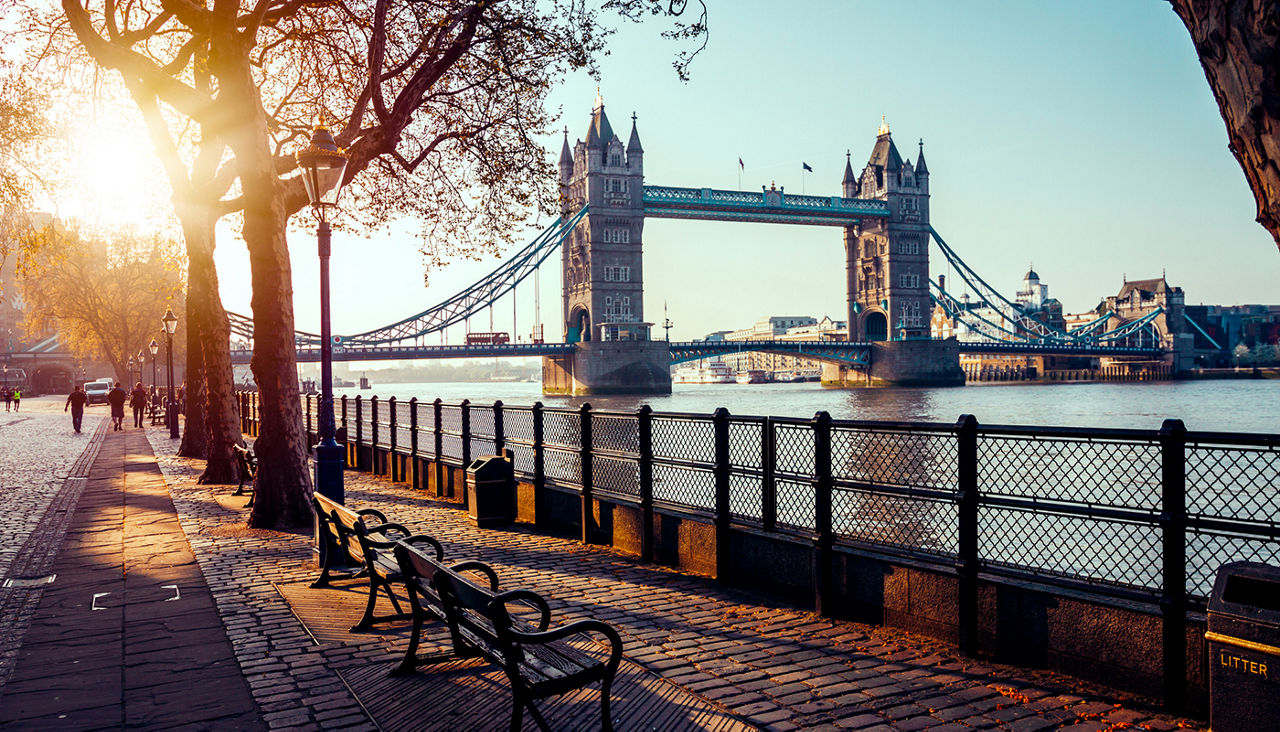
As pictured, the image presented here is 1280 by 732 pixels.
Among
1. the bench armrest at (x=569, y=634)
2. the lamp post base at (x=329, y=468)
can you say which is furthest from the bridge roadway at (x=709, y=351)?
the bench armrest at (x=569, y=634)

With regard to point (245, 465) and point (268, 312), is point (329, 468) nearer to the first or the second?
point (268, 312)

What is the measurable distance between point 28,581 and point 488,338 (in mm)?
72505

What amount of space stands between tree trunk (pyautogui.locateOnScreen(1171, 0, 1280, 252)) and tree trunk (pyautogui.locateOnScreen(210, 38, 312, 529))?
9.40m

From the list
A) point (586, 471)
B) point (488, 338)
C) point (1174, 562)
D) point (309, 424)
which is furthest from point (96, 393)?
point (1174, 562)

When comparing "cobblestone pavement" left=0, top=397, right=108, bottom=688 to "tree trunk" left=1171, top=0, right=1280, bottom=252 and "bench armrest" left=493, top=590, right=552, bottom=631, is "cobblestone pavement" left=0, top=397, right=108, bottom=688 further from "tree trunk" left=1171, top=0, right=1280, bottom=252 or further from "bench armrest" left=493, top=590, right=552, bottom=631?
"tree trunk" left=1171, top=0, right=1280, bottom=252

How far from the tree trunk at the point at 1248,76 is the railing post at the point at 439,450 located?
11461mm

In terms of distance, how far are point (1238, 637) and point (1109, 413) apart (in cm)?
4835

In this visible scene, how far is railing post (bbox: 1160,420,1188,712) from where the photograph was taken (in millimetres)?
4297

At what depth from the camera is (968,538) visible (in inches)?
206

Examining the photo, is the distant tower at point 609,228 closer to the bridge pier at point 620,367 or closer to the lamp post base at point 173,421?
the bridge pier at point 620,367

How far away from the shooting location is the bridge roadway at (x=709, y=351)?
6438cm

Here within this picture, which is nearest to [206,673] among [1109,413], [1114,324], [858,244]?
[1109,413]

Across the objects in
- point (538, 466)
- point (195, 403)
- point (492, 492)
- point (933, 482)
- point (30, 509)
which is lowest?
point (30, 509)

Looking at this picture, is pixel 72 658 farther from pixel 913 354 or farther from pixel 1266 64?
pixel 913 354
